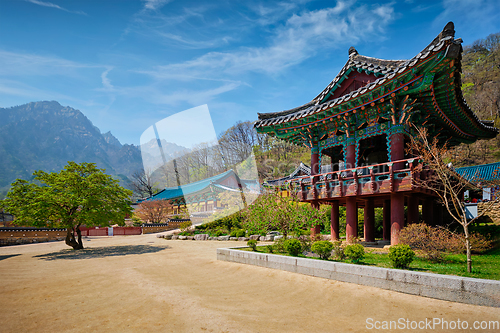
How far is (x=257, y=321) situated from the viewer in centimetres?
490

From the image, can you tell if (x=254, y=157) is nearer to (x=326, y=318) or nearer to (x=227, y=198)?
(x=227, y=198)

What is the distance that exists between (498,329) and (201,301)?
545cm

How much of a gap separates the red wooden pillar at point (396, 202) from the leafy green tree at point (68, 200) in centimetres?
1480

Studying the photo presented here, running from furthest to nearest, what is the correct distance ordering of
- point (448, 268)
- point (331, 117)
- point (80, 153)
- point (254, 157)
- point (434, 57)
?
1. point (80, 153)
2. point (254, 157)
3. point (331, 117)
4. point (434, 57)
5. point (448, 268)

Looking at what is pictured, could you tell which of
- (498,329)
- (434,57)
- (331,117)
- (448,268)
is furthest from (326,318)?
(331,117)

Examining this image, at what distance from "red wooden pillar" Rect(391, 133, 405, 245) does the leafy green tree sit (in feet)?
48.6

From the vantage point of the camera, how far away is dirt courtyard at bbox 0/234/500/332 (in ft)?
15.7

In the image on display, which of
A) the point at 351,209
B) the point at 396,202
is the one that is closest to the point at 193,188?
the point at 351,209

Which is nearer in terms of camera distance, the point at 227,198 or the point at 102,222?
the point at 102,222

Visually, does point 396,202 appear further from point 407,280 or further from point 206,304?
point 206,304

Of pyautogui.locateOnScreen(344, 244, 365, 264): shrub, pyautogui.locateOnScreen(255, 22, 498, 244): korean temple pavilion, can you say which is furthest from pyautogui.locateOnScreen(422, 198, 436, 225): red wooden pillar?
pyautogui.locateOnScreen(344, 244, 365, 264): shrub

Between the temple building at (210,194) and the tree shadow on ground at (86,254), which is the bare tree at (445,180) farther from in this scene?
the temple building at (210,194)

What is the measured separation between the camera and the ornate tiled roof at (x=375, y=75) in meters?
7.92

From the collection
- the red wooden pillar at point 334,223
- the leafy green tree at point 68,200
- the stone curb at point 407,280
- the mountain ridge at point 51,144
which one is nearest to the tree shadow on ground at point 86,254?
the leafy green tree at point 68,200
